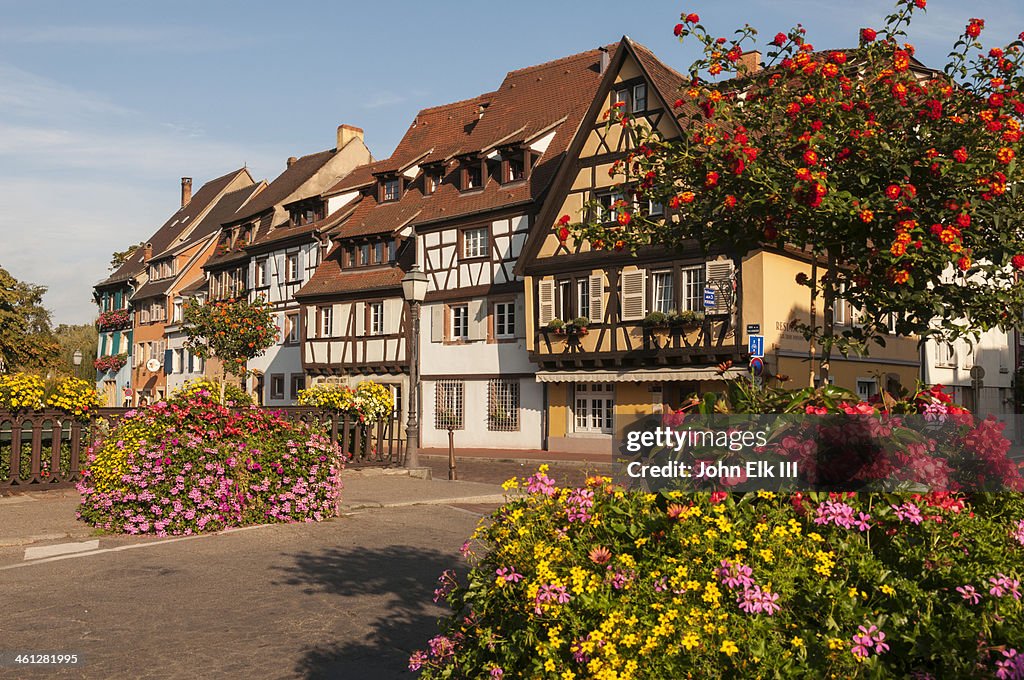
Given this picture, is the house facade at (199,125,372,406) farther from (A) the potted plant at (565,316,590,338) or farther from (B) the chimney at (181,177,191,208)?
(B) the chimney at (181,177,191,208)

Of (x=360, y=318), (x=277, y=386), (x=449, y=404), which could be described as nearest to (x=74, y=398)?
(x=449, y=404)

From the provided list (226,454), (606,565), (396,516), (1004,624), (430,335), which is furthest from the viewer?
(430,335)

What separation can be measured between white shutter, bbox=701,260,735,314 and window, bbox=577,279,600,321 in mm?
4427

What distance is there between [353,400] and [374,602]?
40.3 feet

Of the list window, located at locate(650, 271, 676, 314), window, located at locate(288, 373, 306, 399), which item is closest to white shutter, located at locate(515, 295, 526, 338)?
window, located at locate(650, 271, 676, 314)

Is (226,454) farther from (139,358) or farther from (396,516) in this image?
(139,358)

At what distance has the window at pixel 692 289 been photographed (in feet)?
86.9

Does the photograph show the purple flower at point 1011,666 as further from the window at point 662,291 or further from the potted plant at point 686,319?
the window at point 662,291

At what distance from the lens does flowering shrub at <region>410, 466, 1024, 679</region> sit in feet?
11.8

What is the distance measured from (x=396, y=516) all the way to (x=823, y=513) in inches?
374

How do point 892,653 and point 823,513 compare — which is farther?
point 823,513

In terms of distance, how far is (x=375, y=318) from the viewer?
37.1m

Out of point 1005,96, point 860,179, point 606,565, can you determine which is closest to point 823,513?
point 606,565

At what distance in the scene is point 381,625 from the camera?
22.8 feet
